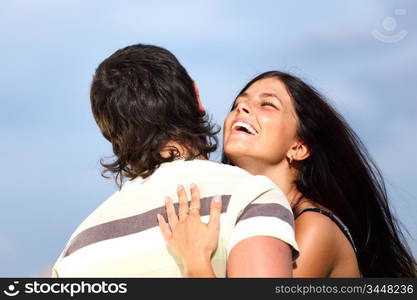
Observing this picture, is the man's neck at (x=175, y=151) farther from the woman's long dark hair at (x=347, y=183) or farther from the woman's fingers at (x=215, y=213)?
the woman's long dark hair at (x=347, y=183)

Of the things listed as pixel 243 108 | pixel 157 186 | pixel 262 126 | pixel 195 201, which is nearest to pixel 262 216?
pixel 195 201

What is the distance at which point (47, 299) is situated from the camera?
3.80 meters

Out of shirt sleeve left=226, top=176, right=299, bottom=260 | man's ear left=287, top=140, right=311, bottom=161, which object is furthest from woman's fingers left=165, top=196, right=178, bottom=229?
man's ear left=287, top=140, right=311, bottom=161

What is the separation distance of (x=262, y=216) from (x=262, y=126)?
230cm

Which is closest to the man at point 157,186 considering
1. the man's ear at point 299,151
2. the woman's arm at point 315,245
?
the woman's arm at point 315,245

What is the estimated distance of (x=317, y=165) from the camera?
554cm

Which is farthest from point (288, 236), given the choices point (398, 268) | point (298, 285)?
point (398, 268)

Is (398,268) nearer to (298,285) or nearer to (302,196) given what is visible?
(302,196)

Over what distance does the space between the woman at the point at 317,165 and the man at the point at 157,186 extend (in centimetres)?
163

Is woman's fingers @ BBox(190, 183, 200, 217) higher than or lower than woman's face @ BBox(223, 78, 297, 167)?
lower

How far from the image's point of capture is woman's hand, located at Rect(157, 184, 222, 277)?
310cm

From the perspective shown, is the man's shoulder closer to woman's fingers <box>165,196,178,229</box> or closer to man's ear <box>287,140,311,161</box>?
woman's fingers <box>165,196,178,229</box>

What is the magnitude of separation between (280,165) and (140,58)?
2.14m

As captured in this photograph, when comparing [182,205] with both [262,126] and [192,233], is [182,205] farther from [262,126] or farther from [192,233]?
[262,126]
